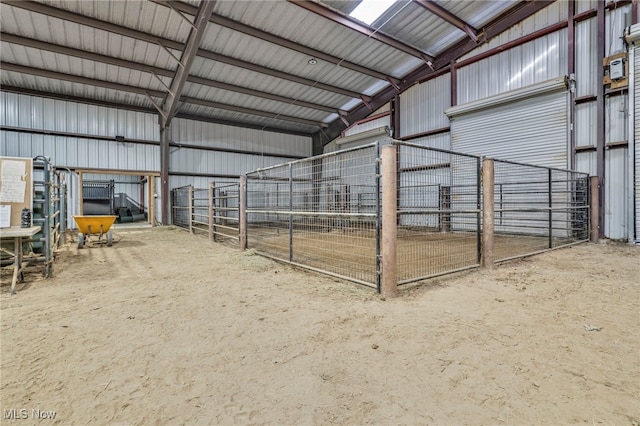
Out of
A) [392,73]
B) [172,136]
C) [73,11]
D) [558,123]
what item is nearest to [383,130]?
[392,73]

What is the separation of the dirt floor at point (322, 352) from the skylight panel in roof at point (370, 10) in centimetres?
781

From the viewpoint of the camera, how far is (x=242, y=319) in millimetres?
2445

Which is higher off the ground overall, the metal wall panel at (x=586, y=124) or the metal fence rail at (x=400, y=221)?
the metal wall panel at (x=586, y=124)

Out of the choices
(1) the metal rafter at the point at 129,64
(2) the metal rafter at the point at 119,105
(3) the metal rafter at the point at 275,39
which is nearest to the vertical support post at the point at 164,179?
(2) the metal rafter at the point at 119,105

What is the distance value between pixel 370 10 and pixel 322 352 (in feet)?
30.1

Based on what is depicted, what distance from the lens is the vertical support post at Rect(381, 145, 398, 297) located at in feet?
9.55

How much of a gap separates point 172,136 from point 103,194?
26.4ft

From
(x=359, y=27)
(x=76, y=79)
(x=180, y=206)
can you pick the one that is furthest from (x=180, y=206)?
(x=359, y=27)

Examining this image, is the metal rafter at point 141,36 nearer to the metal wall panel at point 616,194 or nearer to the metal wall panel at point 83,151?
the metal wall panel at point 83,151

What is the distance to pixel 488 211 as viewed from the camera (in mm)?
3969

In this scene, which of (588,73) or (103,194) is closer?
(588,73)

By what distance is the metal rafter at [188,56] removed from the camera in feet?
21.7

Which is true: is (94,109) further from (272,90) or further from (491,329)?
(491,329)

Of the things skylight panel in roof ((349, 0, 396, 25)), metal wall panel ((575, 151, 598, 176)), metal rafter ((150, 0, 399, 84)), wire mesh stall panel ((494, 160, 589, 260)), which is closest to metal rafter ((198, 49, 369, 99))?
metal rafter ((150, 0, 399, 84))
